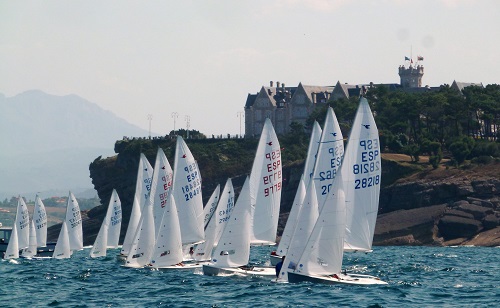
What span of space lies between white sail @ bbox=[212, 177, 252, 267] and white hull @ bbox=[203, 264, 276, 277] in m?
0.32

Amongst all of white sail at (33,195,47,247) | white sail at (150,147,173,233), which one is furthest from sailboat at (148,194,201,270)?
white sail at (33,195,47,247)

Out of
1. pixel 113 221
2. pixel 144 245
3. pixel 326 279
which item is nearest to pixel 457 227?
pixel 113 221

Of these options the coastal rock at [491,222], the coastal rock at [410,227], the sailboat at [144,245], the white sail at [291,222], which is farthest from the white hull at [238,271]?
the coastal rock at [491,222]

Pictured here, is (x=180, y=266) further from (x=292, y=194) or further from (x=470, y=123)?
(x=470, y=123)

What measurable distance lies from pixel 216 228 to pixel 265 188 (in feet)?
28.1

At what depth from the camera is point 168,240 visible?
70.4 metres

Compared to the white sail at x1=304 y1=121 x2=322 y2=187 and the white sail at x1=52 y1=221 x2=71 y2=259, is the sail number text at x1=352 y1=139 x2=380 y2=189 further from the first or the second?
the white sail at x1=52 y1=221 x2=71 y2=259

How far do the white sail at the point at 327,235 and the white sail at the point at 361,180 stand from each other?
1774 millimetres

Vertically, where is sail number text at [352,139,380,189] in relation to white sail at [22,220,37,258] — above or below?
above

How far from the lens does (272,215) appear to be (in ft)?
226

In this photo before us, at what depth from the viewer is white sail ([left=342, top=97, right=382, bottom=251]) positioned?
56000mm

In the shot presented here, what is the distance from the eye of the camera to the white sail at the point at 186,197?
74438 mm

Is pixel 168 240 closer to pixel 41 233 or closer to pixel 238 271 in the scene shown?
pixel 238 271

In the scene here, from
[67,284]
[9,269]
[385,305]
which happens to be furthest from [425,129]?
[385,305]
